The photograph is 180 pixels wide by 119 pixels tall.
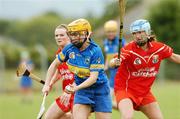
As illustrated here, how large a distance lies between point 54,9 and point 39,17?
1483cm

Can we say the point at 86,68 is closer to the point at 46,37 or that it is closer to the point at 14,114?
the point at 14,114

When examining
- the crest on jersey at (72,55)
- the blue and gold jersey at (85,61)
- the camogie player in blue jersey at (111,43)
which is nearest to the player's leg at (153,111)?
the blue and gold jersey at (85,61)

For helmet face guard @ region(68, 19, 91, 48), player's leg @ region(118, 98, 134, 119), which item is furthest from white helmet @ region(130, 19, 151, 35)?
player's leg @ region(118, 98, 134, 119)

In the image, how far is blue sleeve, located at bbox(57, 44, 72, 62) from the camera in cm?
1024

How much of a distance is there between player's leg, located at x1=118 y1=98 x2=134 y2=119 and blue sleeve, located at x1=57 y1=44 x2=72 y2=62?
1136 millimetres

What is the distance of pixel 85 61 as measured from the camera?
→ 1001 centimetres

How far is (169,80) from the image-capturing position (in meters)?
39.3

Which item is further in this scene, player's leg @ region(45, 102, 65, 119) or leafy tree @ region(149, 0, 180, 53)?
leafy tree @ region(149, 0, 180, 53)

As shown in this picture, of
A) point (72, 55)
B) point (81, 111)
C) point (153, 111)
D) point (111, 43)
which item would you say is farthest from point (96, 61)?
point (111, 43)

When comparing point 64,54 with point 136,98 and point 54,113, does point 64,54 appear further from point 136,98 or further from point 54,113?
point 136,98

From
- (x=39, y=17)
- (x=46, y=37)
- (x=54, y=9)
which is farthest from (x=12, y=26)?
(x=46, y=37)

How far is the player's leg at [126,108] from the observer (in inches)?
399

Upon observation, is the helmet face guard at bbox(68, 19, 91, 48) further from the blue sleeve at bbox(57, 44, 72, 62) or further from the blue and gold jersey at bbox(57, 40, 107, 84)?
the blue sleeve at bbox(57, 44, 72, 62)

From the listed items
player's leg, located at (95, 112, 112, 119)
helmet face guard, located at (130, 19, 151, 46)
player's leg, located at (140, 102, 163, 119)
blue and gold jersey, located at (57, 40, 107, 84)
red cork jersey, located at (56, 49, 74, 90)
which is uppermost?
helmet face guard, located at (130, 19, 151, 46)
